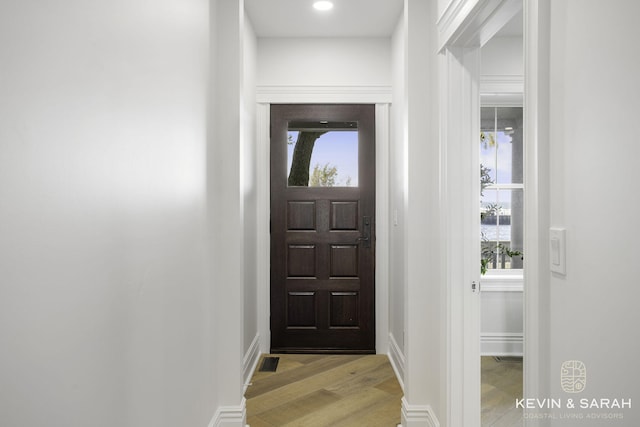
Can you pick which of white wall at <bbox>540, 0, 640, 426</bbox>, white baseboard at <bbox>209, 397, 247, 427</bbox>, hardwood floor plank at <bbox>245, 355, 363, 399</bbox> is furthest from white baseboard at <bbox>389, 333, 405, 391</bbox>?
white wall at <bbox>540, 0, 640, 426</bbox>

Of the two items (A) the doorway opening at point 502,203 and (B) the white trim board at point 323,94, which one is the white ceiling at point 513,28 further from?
(B) the white trim board at point 323,94

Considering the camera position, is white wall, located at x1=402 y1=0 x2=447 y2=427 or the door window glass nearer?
white wall, located at x1=402 y1=0 x2=447 y2=427

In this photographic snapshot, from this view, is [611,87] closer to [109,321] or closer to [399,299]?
[109,321]

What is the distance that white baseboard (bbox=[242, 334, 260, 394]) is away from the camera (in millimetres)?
3146

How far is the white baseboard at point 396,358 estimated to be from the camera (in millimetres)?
3207

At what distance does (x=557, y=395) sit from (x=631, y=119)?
2.18ft

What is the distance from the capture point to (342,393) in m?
3.03

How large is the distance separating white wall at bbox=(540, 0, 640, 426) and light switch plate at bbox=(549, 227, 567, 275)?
1 cm

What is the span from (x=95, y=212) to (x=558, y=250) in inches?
43.7

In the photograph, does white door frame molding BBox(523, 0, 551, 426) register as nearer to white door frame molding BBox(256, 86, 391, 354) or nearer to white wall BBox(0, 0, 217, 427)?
white wall BBox(0, 0, 217, 427)

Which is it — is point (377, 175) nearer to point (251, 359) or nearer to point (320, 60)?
point (320, 60)

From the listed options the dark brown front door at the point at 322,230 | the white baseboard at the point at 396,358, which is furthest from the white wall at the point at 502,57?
the white baseboard at the point at 396,358

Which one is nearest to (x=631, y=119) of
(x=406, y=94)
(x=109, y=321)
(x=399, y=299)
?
(x=109, y=321)

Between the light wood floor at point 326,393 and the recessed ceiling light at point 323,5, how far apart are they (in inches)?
103
